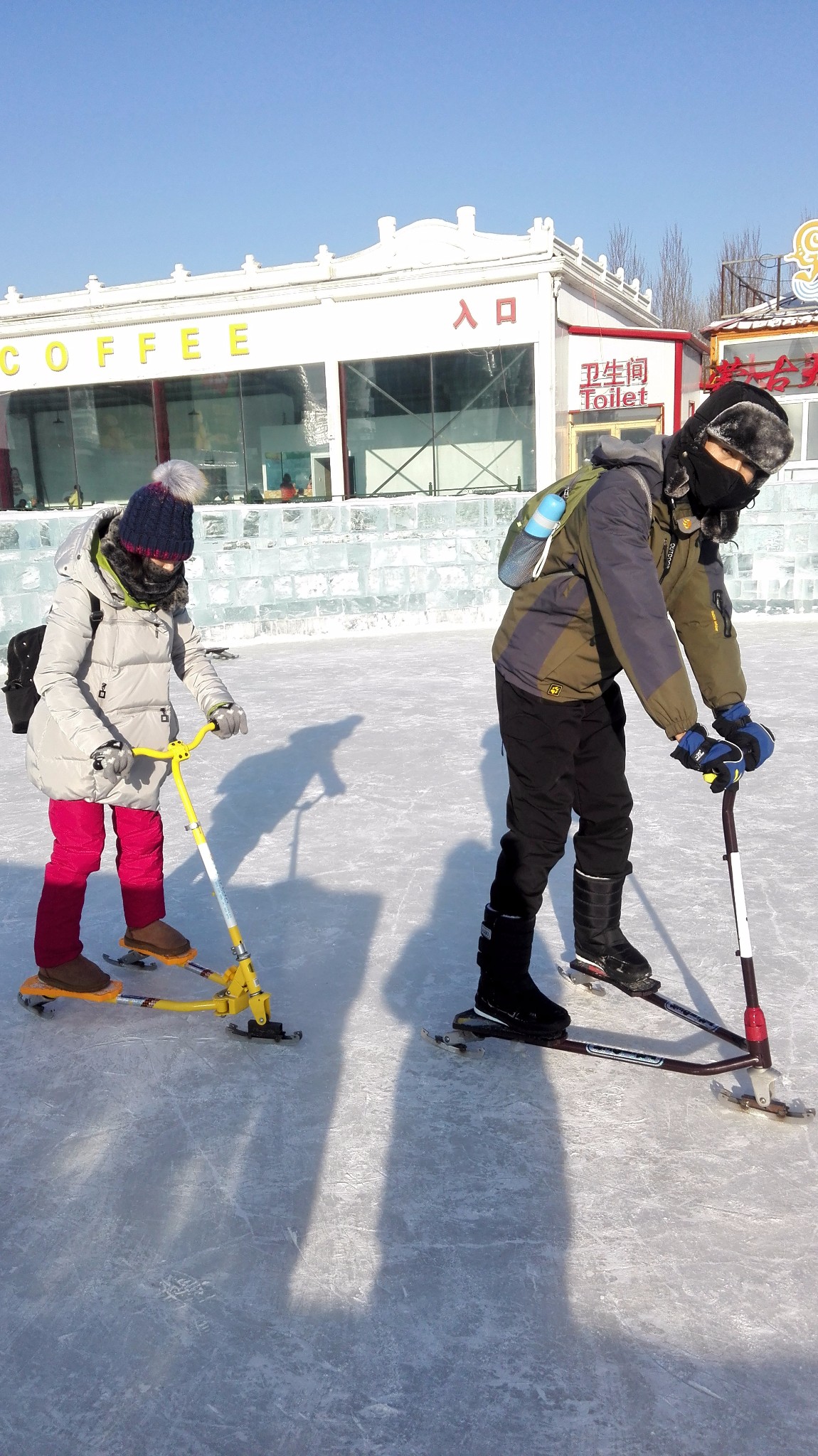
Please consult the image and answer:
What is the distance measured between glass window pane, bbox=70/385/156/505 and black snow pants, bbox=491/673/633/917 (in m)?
18.1

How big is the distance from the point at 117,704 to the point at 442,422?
618 inches

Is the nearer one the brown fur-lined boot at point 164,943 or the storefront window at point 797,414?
the brown fur-lined boot at point 164,943

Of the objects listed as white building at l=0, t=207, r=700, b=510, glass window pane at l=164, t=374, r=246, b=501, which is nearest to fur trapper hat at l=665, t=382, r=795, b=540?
white building at l=0, t=207, r=700, b=510

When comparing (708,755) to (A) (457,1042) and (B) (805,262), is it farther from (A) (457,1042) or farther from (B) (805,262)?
(B) (805,262)

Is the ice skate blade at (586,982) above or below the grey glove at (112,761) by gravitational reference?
below

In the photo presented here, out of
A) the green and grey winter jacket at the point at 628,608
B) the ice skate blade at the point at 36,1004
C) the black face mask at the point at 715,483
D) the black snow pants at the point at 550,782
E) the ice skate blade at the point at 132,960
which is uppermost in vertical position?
the black face mask at the point at 715,483

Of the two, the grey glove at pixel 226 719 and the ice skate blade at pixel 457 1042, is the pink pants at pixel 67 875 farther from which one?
the ice skate blade at pixel 457 1042

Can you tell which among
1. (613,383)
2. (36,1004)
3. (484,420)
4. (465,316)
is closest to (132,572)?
(36,1004)

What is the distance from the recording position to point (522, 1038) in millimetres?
2582

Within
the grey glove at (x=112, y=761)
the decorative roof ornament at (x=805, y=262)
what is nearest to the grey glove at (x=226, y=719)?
the grey glove at (x=112, y=761)

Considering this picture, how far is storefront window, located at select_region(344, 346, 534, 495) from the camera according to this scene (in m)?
17.0

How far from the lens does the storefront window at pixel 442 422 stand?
16984mm

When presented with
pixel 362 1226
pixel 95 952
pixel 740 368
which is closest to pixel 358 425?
pixel 740 368

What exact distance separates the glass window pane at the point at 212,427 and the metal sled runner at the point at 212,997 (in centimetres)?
1636
